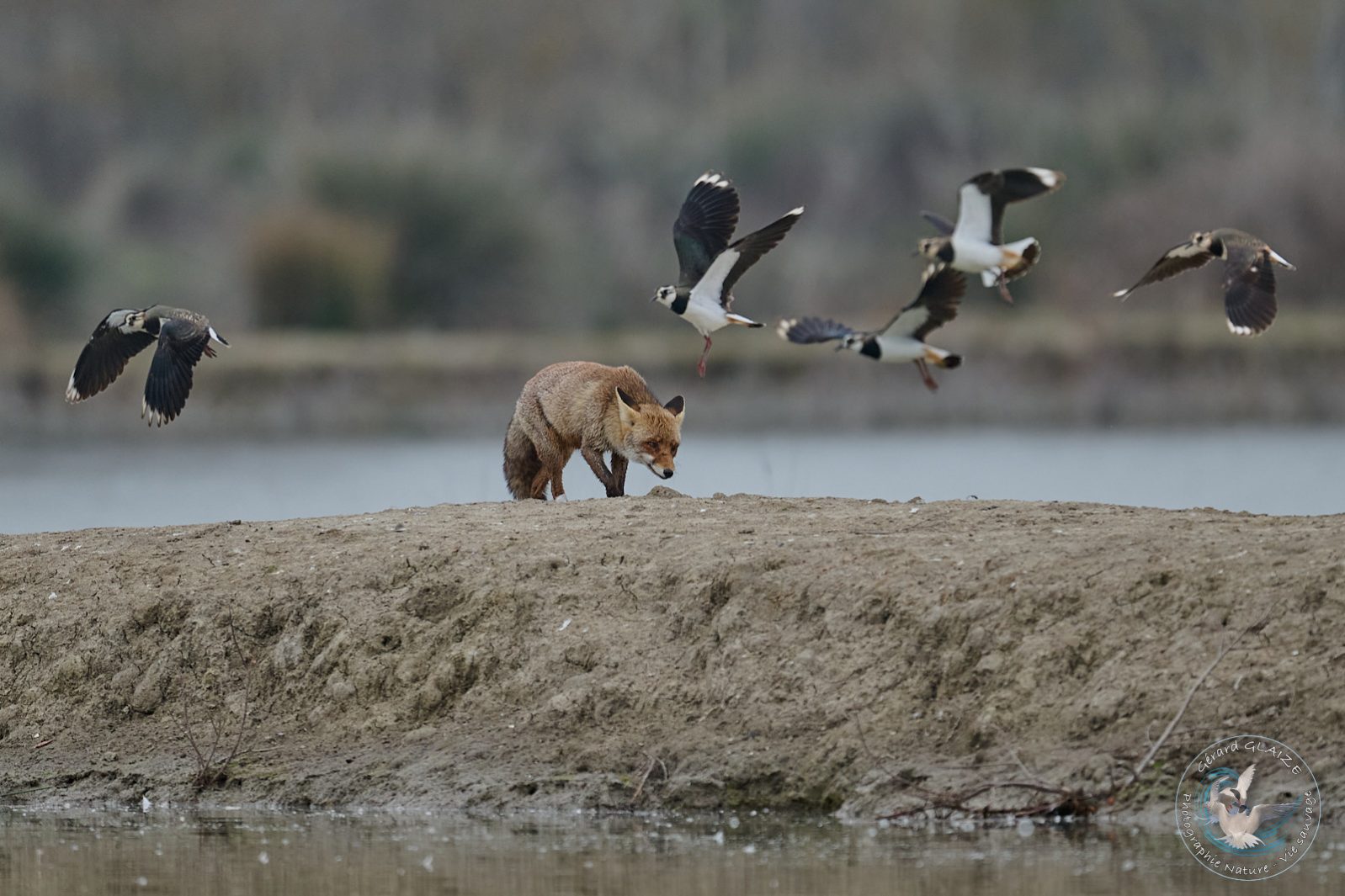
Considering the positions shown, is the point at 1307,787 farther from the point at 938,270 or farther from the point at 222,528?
the point at 222,528

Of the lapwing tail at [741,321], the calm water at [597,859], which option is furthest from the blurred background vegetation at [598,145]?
the calm water at [597,859]

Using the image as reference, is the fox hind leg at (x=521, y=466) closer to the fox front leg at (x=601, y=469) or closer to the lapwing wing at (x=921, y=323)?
the fox front leg at (x=601, y=469)

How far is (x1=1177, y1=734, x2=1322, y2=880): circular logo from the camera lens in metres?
8.79

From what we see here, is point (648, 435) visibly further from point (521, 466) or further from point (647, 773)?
point (647, 773)

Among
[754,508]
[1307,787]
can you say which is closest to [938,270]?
[754,508]

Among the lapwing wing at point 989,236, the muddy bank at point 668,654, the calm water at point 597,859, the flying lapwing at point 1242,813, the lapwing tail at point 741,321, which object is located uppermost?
the lapwing wing at point 989,236

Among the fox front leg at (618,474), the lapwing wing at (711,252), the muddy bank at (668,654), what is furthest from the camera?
the fox front leg at (618,474)

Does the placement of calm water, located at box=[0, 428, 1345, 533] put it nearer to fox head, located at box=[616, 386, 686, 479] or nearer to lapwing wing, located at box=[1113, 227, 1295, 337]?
fox head, located at box=[616, 386, 686, 479]

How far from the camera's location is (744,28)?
5825 centimetres

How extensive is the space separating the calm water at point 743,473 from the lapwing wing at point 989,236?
9904 millimetres

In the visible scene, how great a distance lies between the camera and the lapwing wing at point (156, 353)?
12523 mm

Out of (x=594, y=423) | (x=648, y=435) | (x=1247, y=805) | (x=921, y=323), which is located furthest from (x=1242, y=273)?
(x=1247, y=805)

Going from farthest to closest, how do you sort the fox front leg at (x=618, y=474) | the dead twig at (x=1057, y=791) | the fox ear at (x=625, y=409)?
the fox front leg at (x=618, y=474) < the fox ear at (x=625, y=409) < the dead twig at (x=1057, y=791)

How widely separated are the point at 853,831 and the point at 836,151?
3837 centimetres
